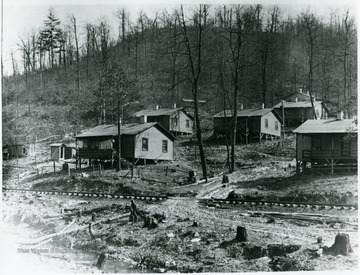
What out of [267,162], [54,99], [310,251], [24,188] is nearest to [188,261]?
[310,251]

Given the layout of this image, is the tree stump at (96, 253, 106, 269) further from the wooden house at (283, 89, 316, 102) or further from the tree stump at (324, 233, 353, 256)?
the wooden house at (283, 89, 316, 102)

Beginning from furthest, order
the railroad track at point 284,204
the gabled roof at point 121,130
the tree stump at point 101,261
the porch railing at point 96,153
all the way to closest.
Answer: the gabled roof at point 121,130, the porch railing at point 96,153, the railroad track at point 284,204, the tree stump at point 101,261

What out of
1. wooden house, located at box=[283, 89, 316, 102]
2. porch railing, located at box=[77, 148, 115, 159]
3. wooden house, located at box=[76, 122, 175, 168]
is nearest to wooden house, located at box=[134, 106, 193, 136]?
wooden house, located at box=[76, 122, 175, 168]

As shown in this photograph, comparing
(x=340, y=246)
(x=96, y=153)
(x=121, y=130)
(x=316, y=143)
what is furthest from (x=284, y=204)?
(x=96, y=153)

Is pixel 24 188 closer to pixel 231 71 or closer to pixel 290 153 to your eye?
pixel 231 71

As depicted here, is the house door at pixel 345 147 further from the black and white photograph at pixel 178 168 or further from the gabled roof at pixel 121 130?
the gabled roof at pixel 121 130

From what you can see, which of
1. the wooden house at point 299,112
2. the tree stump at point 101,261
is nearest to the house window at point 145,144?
the tree stump at point 101,261
